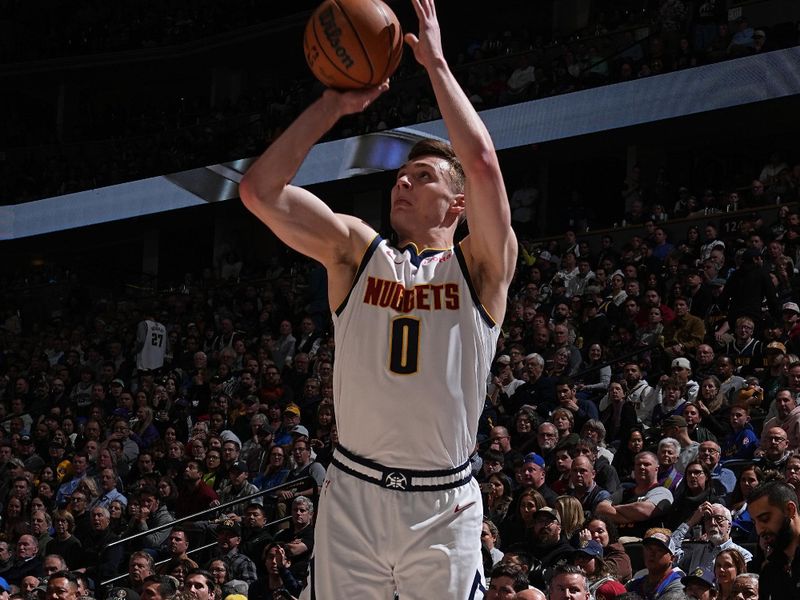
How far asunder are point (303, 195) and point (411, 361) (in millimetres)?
605

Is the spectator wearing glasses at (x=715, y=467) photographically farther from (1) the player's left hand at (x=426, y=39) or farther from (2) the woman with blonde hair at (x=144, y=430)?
(2) the woman with blonde hair at (x=144, y=430)

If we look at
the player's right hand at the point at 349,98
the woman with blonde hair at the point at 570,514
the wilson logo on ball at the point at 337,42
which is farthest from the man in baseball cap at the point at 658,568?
the wilson logo on ball at the point at 337,42

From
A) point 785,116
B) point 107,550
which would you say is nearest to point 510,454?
point 107,550

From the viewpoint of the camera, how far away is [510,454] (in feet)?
34.0

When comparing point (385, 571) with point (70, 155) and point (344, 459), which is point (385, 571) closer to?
point (344, 459)

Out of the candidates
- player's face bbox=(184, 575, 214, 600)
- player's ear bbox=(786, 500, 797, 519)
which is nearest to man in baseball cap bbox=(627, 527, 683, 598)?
player's ear bbox=(786, 500, 797, 519)

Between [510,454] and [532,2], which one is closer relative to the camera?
[510,454]

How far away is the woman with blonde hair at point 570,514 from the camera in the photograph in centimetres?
856

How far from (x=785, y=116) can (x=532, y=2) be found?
22.7 ft

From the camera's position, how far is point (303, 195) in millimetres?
3660

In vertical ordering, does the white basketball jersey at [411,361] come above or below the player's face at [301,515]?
above

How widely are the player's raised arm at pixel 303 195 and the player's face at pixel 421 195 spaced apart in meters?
0.13

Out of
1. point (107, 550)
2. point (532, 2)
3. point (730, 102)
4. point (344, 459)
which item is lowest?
point (107, 550)

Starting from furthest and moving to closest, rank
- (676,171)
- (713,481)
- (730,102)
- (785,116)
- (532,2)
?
(532,2) → (676,171) → (785,116) → (730,102) → (713,481)
